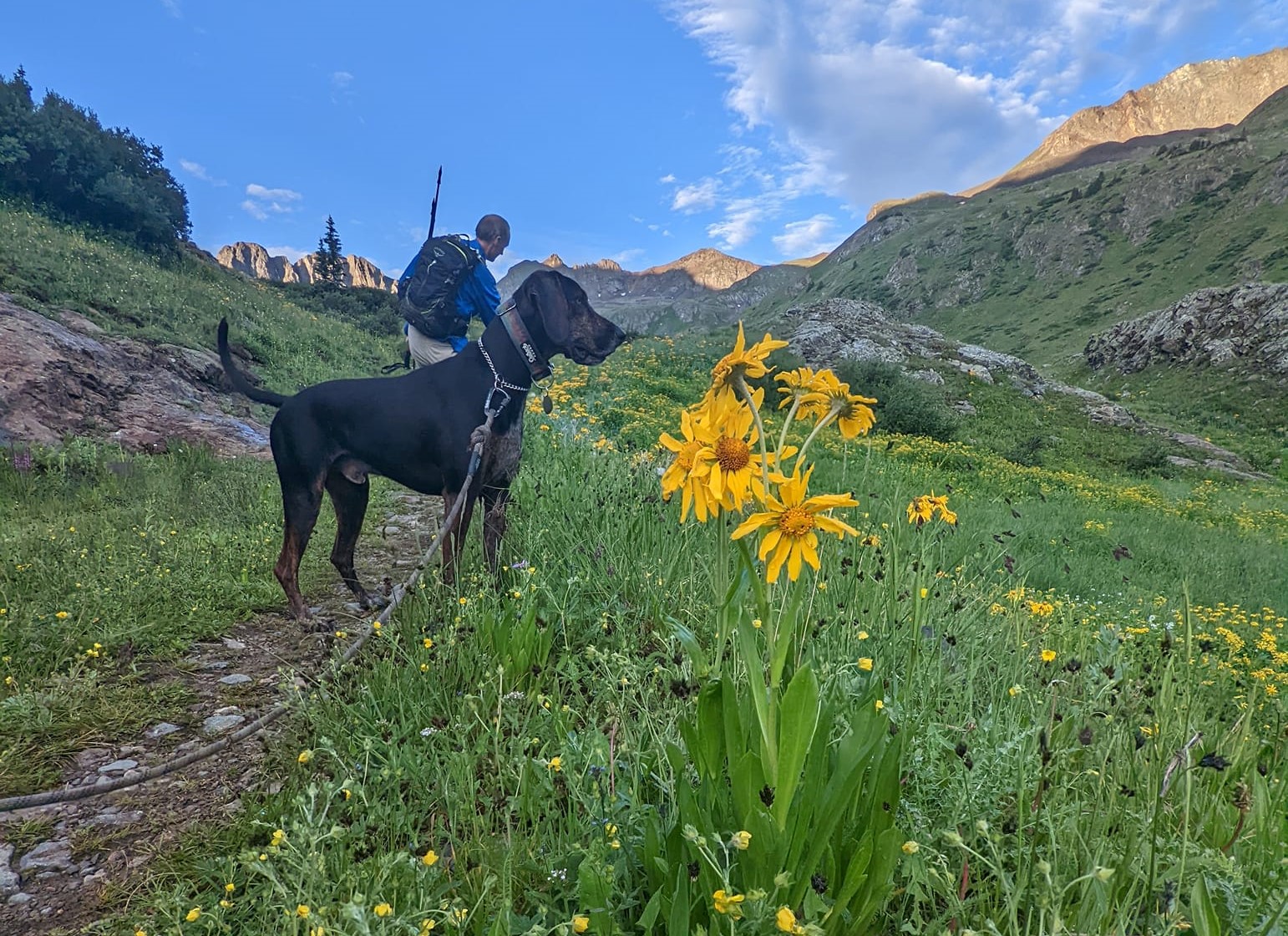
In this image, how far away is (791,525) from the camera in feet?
3.67

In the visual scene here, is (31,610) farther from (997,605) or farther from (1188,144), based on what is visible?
(1188,144)

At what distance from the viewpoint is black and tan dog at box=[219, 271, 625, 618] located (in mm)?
3389

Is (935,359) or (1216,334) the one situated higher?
(1216,334)

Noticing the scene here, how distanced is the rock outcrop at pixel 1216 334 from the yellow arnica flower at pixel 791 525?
2922cm

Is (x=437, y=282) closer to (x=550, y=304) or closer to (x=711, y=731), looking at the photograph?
(x=550, y=304)

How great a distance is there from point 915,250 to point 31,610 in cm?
9329

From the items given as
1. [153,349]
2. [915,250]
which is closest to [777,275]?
[915,250]

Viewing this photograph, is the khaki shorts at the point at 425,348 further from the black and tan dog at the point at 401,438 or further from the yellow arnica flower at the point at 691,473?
the yellow arnica flower at the point at 691,473

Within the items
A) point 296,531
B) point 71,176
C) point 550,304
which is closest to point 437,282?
point 550,304

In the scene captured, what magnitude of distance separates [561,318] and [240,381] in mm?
1950

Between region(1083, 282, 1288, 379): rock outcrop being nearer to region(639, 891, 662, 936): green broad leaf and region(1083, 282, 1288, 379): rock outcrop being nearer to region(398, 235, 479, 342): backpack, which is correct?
region(398, 235, 479, 342): backpack

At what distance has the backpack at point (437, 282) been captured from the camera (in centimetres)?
476

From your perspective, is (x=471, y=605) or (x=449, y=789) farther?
(x=471, y=605)

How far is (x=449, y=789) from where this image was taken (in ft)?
5.74
